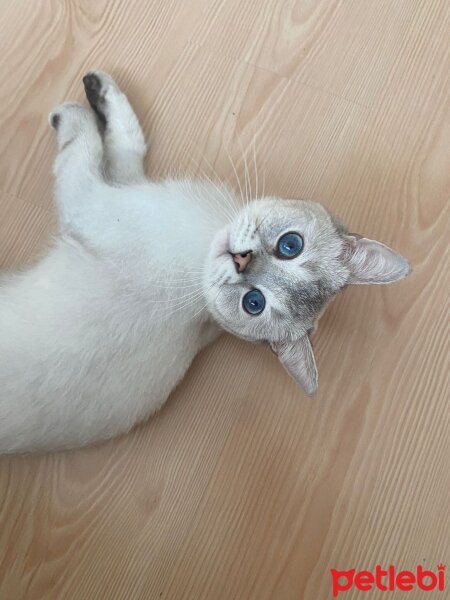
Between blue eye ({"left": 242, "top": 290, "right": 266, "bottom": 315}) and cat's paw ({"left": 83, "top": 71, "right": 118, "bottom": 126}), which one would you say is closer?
blue eye ({"left": 242, "top": 290, "right": 266, "bottom": 315})

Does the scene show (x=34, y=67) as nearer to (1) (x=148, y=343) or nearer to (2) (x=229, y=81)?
(2) (x=229, y=81)

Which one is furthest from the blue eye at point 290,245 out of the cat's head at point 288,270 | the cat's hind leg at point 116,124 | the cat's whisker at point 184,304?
the cat's hind leg at point 116,124

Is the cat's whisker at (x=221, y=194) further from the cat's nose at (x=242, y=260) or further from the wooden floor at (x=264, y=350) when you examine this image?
the cat's nose at (x=242, y=260)

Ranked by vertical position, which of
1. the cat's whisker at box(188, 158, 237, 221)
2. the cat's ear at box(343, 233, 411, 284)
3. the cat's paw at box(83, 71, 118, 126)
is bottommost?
the cat's ear at box(343, 233, 411, 284)

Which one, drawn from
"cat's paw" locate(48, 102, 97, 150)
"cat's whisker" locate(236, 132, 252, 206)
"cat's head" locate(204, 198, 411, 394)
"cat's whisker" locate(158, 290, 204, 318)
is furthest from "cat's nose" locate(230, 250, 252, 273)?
"cat's paw" locate(48, 102, 97, 150)

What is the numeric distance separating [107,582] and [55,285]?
83 centimetres

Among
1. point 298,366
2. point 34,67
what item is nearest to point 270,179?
point 298,366

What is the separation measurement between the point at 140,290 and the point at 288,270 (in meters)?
0.36

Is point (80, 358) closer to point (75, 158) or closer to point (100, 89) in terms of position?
point (75, 158)

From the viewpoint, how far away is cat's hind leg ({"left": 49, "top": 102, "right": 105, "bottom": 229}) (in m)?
1.33

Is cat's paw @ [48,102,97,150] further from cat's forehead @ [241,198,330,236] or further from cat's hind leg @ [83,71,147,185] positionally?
cat's forehead @ [241,198,330,236]

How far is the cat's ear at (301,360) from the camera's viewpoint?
1.18 metres

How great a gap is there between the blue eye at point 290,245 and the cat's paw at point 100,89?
69 centimetres

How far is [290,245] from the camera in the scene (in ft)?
3.79
